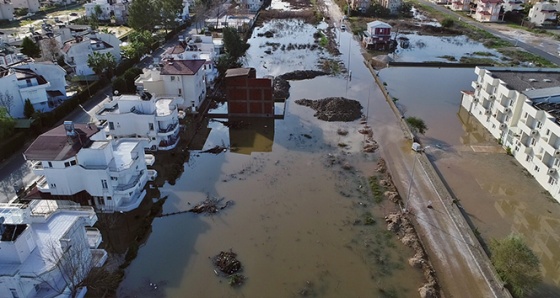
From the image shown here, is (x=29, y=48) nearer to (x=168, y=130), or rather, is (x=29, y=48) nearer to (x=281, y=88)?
(x=168, y=130)

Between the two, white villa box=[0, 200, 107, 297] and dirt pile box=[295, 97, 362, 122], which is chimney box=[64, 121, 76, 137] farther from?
dirt pile box=[295, 97, 362, 122]

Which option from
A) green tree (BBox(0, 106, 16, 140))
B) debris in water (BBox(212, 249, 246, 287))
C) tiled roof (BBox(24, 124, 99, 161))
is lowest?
debris in water (BBox(212, 249, 246, 287))

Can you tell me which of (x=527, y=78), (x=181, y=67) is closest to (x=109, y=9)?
(x=181, y=67)

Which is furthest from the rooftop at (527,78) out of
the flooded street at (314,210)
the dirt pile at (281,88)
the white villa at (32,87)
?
the white villa at (32,87)

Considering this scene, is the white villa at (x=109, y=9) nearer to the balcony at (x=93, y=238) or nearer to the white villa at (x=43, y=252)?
the balcony at (x=93, y=238)

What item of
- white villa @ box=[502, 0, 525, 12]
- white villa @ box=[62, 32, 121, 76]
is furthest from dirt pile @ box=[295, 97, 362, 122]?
white villa @ box=[502, 0, 525, 12]

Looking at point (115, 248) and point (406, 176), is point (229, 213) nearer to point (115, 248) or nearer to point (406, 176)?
point (115, 248)
